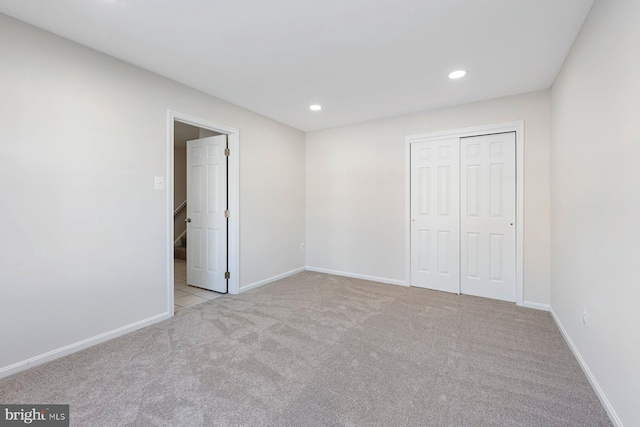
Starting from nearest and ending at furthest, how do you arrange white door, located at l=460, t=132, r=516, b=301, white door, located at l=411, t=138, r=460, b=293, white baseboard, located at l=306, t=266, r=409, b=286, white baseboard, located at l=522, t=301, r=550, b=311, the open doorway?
1. white baseboard, located at l=522, t=301, r=550, b=311
2. white door, located at l=460, t=132, r=516, b=301
3. the open doorway
4. white door, located at l=411, t=138, r=460, b=293
5. white baseboard, located at l=306, t=266, r=409, b=286

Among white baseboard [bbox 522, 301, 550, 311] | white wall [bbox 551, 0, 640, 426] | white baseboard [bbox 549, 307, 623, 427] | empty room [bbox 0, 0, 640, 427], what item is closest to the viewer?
white wall [bbox 551, 0, 640, 426]

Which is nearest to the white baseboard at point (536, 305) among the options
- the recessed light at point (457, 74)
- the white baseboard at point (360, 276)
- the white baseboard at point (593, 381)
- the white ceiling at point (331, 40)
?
the white baseboard at point (593, 381)

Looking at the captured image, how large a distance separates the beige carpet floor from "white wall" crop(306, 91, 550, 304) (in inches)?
41.7

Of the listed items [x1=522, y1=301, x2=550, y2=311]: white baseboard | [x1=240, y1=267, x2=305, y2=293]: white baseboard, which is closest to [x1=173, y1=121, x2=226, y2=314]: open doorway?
[x1=240, y1=267, x2=305, y2=293]: white baseboard

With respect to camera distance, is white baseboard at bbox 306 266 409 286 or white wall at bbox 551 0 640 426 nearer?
white wall at bbox 551 0 640 426

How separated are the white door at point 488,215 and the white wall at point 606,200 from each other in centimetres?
89

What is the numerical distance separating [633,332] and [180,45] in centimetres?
340

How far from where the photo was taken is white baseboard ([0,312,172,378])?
6.29ft

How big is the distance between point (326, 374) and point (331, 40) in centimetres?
251

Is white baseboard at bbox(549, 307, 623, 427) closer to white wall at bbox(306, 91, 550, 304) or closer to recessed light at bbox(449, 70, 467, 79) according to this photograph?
white wall at bbox(306, 91, 550, 304)

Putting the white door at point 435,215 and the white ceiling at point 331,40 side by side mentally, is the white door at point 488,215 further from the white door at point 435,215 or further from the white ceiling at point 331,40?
the white ceiling at point 331,40

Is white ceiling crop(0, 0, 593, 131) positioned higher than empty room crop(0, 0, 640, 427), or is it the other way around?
white ceiling crop(0, 0, 593, 131)

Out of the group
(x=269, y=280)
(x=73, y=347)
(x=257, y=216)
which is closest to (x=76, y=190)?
(x=73, y=347)

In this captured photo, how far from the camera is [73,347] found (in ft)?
7.19
